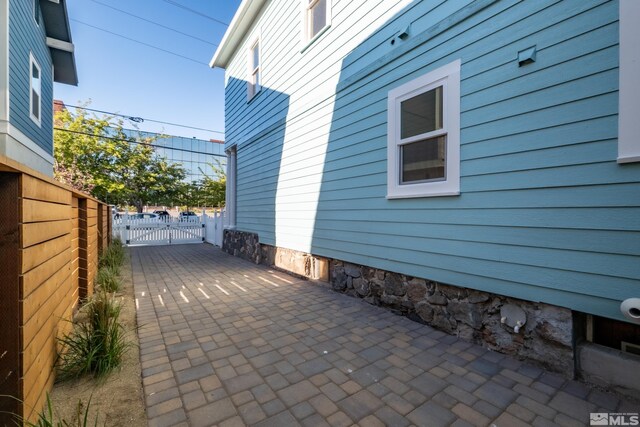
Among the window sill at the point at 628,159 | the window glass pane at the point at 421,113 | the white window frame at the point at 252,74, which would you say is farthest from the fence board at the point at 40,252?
the white window frame at the point at 252,74

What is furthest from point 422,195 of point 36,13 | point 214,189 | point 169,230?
point 214,189

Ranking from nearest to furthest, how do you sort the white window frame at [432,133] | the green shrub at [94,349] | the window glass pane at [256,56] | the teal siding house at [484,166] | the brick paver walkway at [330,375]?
the brick paver walkway at [330,375] < the teal siding house at [484,166] < the green shrub at [94,349] < the white window frame at [432,133] < the window glass pane at [256,56]

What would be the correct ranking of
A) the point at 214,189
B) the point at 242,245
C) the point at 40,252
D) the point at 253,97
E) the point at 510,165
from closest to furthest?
1. the point at 40,252
2. the point at 510,165
3. the point at 253,97
4. the point at 242,245
5. the point at 214,189

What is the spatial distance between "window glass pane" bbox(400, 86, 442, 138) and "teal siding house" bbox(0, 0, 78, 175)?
20.1 ft

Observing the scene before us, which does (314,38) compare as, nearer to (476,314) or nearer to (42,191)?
(42,191)

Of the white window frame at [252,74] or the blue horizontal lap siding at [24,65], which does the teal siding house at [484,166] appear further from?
the blue horizontal lap siding at [24,65]

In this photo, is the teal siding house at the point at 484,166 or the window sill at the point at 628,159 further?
the teal siding house at the point at 484,166

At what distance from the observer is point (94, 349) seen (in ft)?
7.65

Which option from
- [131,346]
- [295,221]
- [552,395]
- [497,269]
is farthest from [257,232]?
[552,395]

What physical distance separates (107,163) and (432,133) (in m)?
18.8

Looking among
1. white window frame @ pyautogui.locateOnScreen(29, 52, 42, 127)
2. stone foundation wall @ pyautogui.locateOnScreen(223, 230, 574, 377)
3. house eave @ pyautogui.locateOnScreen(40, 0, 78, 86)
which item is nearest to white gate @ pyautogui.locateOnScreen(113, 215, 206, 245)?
white window frame @ pyautogui.locateOnScreen(29, 52, 42, 127)

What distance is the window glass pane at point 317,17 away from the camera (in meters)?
5.14

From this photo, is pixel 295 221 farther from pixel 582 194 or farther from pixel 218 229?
pixel 218 229

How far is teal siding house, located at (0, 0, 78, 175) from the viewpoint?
489 centimetres
